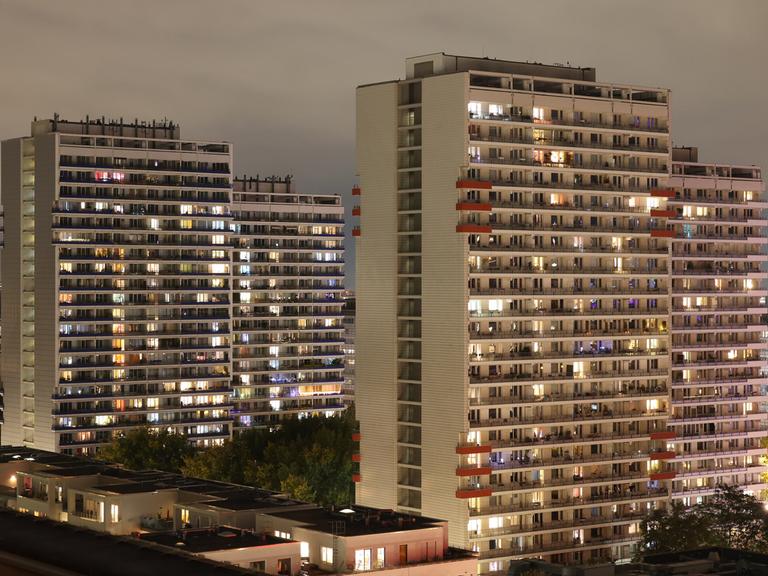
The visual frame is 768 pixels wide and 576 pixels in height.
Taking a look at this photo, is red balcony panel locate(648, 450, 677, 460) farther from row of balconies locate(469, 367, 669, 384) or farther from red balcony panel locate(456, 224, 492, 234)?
red balcony panel locate(456, 224, 492, 234)

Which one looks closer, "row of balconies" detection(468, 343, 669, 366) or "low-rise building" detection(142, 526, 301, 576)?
"low-rise building" detection(142, 526, 301, 576)

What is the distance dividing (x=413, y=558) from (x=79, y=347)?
9850cm

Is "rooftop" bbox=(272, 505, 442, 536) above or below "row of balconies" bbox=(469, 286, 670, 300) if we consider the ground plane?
below

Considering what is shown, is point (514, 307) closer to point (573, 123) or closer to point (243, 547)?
point (573, 123)

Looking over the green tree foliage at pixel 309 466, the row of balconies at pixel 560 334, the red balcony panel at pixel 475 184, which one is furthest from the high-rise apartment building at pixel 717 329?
the green tree foliage at pixel 309 466

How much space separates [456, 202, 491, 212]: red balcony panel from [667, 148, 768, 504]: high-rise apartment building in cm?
3735

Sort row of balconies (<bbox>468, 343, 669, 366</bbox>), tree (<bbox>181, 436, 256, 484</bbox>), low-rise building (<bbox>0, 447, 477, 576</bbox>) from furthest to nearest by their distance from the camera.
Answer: tree (<bbox>181, 436, 256, 484</bbox>), row of balconies (<bbox>468, 343, 669, 366</bbox>), low-rise building (<bbox>0, 447, 477, 576</bbox>)

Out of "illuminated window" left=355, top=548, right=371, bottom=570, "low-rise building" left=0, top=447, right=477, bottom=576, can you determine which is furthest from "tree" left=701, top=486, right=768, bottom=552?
"illuminated window" left=355, top=548, right=371, bottom=570

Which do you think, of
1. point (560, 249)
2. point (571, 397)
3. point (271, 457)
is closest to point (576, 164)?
point (560, 249)

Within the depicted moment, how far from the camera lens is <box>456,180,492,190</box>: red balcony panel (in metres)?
143

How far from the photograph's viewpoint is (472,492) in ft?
462

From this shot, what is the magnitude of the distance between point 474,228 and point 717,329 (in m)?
50.0

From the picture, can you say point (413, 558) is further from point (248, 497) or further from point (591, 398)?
point (591, 398)

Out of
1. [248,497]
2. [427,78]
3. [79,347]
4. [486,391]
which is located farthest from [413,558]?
[79,347]
